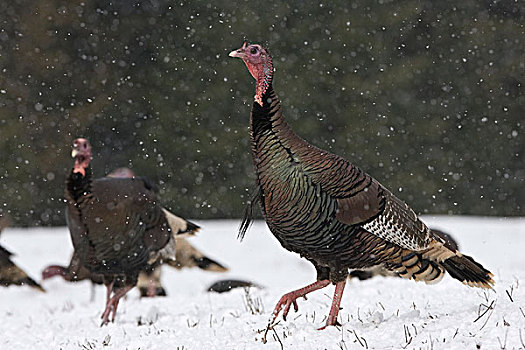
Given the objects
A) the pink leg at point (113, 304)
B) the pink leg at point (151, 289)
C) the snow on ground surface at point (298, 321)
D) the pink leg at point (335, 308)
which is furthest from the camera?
the pink leg at point (151, 289)

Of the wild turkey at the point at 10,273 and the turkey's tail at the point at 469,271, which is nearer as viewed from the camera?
the turkey's tail at the point at 469,271

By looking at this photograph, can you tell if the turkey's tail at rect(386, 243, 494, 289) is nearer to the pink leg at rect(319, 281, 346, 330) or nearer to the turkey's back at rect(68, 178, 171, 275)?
the pink leg at rect(319, 281, 346, 330)

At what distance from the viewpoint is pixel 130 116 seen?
Answer: 12.7 meters

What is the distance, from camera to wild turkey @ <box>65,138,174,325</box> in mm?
5277

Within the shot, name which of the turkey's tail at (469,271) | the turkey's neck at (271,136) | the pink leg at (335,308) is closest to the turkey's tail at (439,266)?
the turkey's tail at (469,271)

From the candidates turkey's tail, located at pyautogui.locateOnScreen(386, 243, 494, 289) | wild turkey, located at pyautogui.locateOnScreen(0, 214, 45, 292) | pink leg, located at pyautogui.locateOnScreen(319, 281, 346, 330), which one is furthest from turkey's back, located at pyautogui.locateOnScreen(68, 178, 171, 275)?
turkey's tail, located at pyautogui.locateOnScreen(386, 243, 494, 289)

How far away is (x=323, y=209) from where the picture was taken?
3709 mm

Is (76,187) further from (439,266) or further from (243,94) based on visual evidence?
(243,94)

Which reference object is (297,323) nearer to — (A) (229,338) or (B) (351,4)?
(A) (229,338)

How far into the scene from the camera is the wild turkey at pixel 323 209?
3715 millimetres

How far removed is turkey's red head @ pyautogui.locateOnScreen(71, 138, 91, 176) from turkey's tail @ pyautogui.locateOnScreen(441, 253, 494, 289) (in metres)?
2.71

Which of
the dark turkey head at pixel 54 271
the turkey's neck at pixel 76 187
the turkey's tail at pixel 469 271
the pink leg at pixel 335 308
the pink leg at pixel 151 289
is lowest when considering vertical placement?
the dark turkey head at pixel 54 271

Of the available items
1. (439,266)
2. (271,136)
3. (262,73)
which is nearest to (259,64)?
(262,73)

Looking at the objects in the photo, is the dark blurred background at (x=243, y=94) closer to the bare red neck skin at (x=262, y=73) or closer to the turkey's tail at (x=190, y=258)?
the turkey's tail at (x=190, y=258)
